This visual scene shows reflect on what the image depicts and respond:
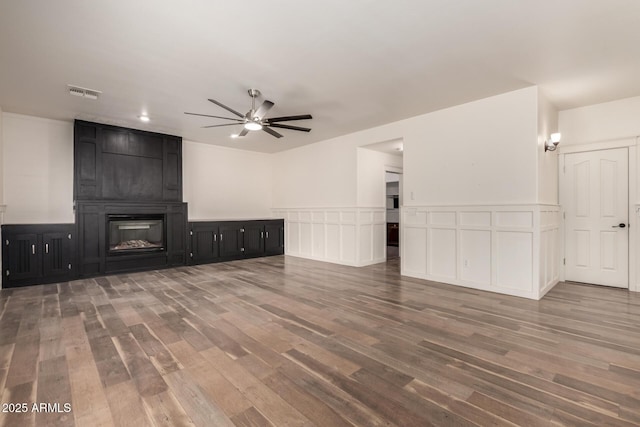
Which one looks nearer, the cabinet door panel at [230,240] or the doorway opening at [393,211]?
the cabinet door panel at [230,240]

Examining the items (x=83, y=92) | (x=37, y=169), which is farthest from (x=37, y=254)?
(x=83, y=92)

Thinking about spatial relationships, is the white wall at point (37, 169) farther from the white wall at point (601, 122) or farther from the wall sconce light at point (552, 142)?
the white wall at point (601, 122)

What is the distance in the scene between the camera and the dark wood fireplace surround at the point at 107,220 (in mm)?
4867

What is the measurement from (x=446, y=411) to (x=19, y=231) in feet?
21.0

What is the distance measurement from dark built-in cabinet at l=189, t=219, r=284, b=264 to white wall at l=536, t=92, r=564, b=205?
583 centimetres

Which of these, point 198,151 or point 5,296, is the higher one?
point 198,151

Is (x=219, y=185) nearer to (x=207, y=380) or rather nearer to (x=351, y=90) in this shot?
(x=351, y=90)

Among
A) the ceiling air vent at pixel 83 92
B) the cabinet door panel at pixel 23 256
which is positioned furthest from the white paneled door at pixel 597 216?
the cabinet door panel at pixel 23 256

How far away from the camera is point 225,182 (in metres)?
7.80

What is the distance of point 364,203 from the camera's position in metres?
6.51

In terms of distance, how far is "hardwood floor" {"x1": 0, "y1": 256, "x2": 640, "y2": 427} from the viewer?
1751mm

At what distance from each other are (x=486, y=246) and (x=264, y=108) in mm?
3737

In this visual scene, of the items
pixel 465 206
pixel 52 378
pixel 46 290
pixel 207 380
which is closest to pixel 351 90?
pixel 465 206

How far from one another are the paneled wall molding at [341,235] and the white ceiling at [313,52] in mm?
2607
